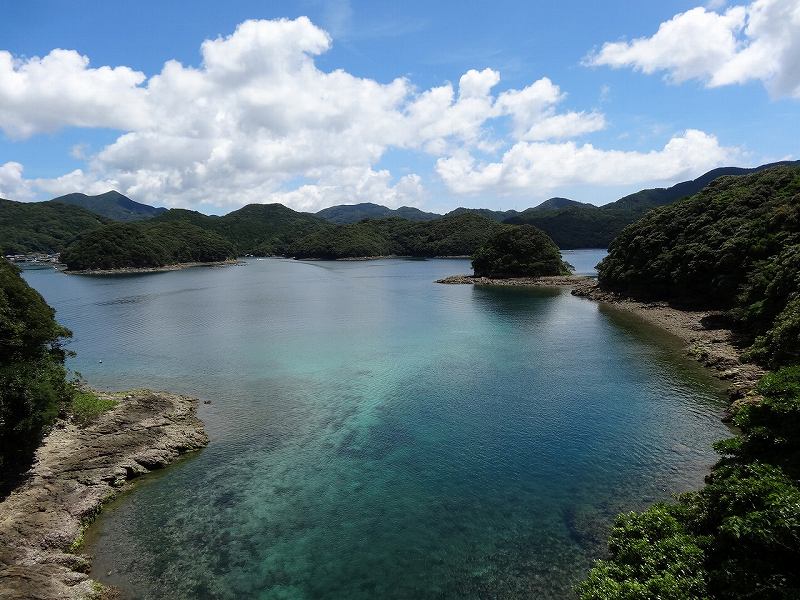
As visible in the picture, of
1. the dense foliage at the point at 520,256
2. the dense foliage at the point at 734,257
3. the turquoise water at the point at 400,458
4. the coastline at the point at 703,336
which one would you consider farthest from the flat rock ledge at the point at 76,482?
the dense foliage at the point at 520,256

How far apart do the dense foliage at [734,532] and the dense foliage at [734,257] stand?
17298mm

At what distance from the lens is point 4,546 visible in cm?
1602

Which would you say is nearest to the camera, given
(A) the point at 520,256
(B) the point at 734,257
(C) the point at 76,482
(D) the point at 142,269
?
(C) the point at 76,482

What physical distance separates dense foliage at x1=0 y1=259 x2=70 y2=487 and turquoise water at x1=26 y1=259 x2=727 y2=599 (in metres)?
A: 5.20

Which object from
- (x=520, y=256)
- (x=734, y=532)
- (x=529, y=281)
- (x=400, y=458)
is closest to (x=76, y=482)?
(x=400, y=458)

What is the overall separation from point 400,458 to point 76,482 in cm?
1487

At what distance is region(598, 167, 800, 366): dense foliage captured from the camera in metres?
37.0

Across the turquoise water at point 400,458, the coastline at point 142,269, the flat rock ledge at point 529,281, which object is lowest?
the turquoise water at point 400,458

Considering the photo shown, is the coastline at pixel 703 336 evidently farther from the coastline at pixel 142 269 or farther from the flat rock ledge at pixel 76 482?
the coastline at pixel 142 269

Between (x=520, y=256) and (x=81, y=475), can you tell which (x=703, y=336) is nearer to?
(x=81, y=475)

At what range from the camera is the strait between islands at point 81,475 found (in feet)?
50.1

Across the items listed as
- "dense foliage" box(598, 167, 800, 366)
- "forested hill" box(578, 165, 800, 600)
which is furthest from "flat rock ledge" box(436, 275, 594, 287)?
"forested hill" box(578, 165, 800, 600)

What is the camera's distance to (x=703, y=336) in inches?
1794

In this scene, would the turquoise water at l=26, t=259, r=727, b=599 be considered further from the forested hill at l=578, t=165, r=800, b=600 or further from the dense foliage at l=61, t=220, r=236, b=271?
the dense foliage at l=61, t=220, r=236, b=271
